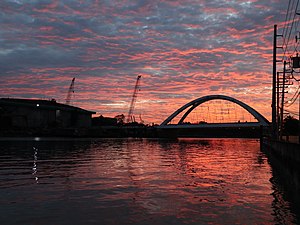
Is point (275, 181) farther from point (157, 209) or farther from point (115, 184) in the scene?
point (157, 209)

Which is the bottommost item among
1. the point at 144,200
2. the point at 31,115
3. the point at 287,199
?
the point at 287,199

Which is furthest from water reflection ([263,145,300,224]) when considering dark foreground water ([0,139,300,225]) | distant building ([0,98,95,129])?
distant building ([0,98,95,129])

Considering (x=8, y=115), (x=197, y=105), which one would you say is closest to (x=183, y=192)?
(x=197, y=105)

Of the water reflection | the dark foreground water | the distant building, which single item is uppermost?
the distant building

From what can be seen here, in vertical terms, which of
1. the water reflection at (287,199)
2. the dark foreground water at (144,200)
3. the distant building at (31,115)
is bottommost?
the water reflection at (287,199)

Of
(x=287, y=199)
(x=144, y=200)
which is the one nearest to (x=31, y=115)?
(x=144, y=200)

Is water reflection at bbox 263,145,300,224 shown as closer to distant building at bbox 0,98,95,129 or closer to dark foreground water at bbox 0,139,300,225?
dark foreground water at bbox 0,139,300,225

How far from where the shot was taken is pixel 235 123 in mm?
142625

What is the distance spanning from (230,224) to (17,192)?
30.8ft

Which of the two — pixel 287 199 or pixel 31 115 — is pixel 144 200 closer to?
pixel 287 199

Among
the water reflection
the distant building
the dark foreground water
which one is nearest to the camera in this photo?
the dark foreground water

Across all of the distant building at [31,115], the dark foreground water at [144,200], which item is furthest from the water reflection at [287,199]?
the distant building at [31,115]

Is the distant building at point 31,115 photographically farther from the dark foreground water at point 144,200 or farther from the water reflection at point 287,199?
the water reflection at point 287,199

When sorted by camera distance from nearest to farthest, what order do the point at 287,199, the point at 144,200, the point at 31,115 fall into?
the point at 144,200, the point at 287,199, the point at 31,115
